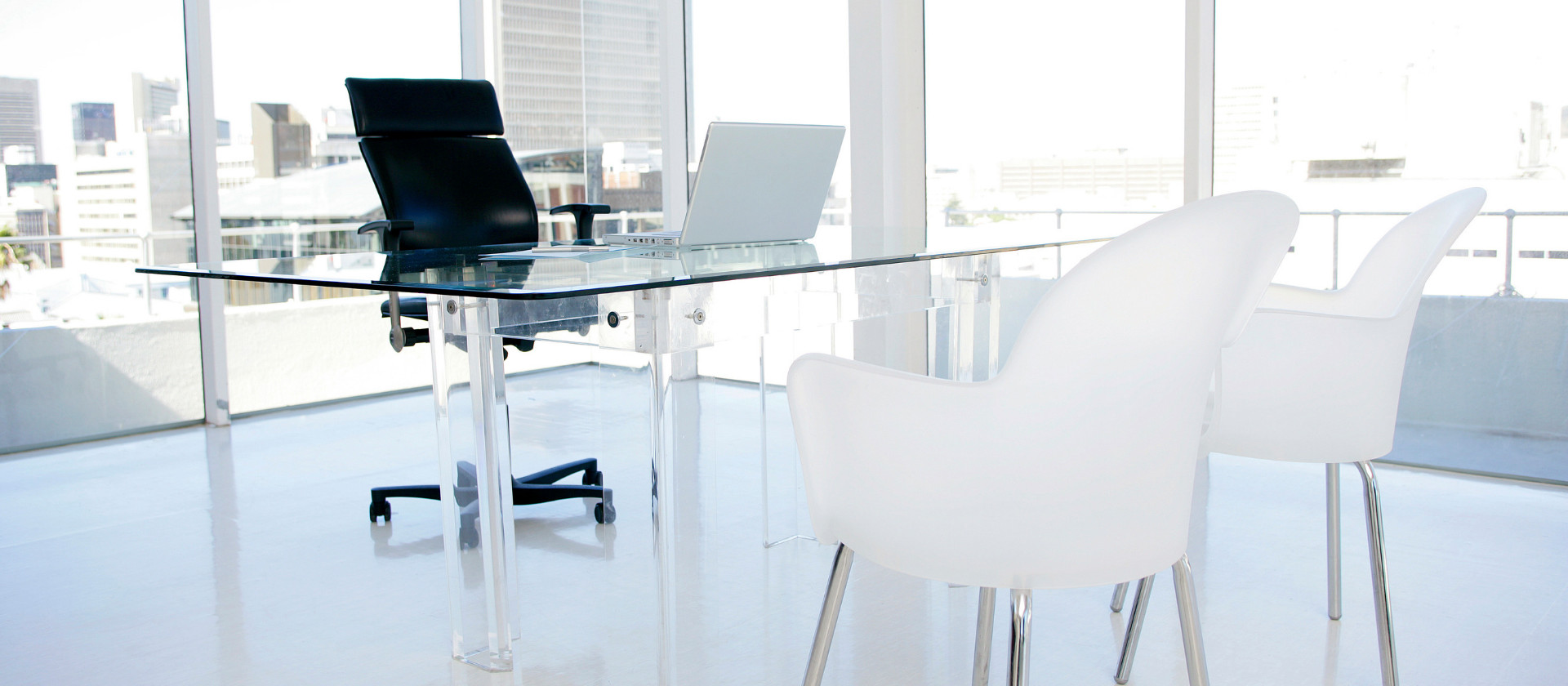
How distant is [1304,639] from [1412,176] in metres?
1.95

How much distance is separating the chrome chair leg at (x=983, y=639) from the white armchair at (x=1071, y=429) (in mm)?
134

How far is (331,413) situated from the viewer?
470 centimetres

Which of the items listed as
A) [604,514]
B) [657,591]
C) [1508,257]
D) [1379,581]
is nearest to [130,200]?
[604,514]

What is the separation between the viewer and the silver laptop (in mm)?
2184

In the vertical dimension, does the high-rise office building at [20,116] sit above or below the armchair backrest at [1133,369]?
above

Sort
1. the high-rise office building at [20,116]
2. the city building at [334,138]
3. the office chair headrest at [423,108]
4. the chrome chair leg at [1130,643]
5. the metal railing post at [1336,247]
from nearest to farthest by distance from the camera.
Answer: the chrome chair leg at [1130,643] < the office chair headrest at [423,108] < the metal railing post at [1336,247] < the high-rise office building at [20,116] < the city building at [334,138]

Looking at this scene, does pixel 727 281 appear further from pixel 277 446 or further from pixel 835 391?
pixel 277 446

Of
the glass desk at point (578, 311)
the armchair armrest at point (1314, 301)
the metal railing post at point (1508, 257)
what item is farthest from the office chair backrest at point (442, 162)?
the metal railing post at point (1508, 257)

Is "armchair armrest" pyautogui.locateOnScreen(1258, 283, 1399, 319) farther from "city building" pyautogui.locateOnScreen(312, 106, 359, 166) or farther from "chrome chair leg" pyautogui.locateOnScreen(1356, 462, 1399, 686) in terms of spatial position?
"city building" pyautogui.locateOnScreen(312, 106, 359, 166)

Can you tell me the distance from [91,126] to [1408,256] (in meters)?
4.08

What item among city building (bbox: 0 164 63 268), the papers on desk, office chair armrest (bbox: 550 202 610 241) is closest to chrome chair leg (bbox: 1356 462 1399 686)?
the papers on desk

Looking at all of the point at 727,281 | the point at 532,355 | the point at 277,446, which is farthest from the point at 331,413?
the point at 727,281

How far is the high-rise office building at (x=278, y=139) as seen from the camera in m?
4.48

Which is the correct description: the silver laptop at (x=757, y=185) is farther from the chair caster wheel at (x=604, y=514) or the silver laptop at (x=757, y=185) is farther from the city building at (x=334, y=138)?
the city building at (x=334, y=138)
